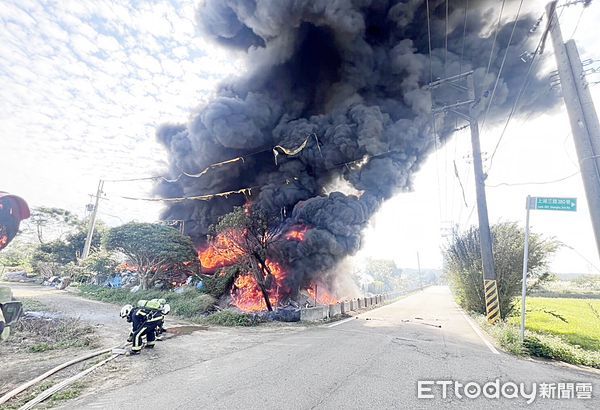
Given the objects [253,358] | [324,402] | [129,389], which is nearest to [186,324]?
[253,358]

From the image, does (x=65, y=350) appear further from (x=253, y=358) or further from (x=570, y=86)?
(x=570, y=86)

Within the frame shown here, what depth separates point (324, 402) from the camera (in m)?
3.84

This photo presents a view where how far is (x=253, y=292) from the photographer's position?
16.5 m

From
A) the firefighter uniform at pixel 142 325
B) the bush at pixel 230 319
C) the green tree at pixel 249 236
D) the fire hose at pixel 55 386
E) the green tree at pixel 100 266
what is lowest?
the bush at pixel 230 319

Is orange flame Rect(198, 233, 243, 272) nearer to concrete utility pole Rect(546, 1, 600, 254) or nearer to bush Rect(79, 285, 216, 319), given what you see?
bush Rect(79, 285, 216, 319)

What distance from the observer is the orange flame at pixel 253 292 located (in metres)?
15.9

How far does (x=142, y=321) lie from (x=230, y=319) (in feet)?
16.4

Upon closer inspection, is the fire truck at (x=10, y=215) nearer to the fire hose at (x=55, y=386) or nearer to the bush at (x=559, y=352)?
the fire hose at (x=55, y=386)

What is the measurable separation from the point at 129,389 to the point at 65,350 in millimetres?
3862

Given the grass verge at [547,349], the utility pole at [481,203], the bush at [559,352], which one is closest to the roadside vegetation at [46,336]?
the grass verge at [547,349]

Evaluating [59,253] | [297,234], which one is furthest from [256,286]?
[59,253]

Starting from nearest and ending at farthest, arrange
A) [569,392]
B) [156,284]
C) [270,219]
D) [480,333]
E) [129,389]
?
[129,389] → [569,392] → [480,333] → [270,219] → [156,284]

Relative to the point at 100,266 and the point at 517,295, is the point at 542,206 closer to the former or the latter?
the point at 517,295

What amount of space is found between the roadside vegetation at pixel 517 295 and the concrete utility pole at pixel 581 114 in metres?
3.06
